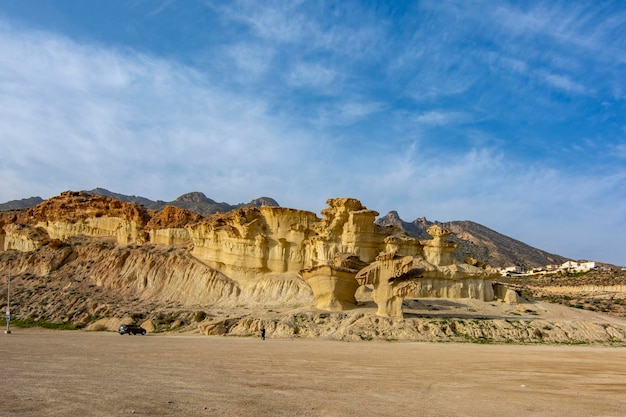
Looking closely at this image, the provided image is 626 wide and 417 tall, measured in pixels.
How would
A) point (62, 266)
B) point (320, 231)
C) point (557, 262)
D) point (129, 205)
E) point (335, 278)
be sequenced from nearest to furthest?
point (335, 278) < point (320, 231) < point (62, 266) < point (129, 205) < point (557, 262)

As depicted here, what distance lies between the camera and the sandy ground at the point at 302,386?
7.31m

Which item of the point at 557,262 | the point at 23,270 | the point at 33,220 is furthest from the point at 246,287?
the point at 557,262

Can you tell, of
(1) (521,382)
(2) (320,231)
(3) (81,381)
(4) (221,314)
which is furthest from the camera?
(2) (320,231)

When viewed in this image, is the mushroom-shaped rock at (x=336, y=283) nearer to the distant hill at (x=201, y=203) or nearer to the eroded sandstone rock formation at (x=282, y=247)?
the eroded sandstone rock formation at (x=282, y=247)

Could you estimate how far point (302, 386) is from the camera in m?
9.88

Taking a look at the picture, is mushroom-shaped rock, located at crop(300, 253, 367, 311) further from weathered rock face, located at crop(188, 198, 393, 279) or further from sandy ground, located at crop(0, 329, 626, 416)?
sandy ground, located at crop(0, 329, 626, 416)

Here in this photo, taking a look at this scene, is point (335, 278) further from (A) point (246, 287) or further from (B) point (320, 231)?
(A) point (246, 287)

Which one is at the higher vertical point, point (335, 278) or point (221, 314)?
point (335, 278)

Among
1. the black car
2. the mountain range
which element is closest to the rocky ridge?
the black car

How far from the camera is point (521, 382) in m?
11.4

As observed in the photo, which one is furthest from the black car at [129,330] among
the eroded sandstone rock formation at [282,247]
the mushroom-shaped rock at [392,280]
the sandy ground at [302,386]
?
the sandy ground at [302,386]

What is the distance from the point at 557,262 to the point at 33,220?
123 meters

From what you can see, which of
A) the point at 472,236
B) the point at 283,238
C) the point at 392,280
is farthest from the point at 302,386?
the point at 472,236

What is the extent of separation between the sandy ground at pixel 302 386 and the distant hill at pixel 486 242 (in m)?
87.0
